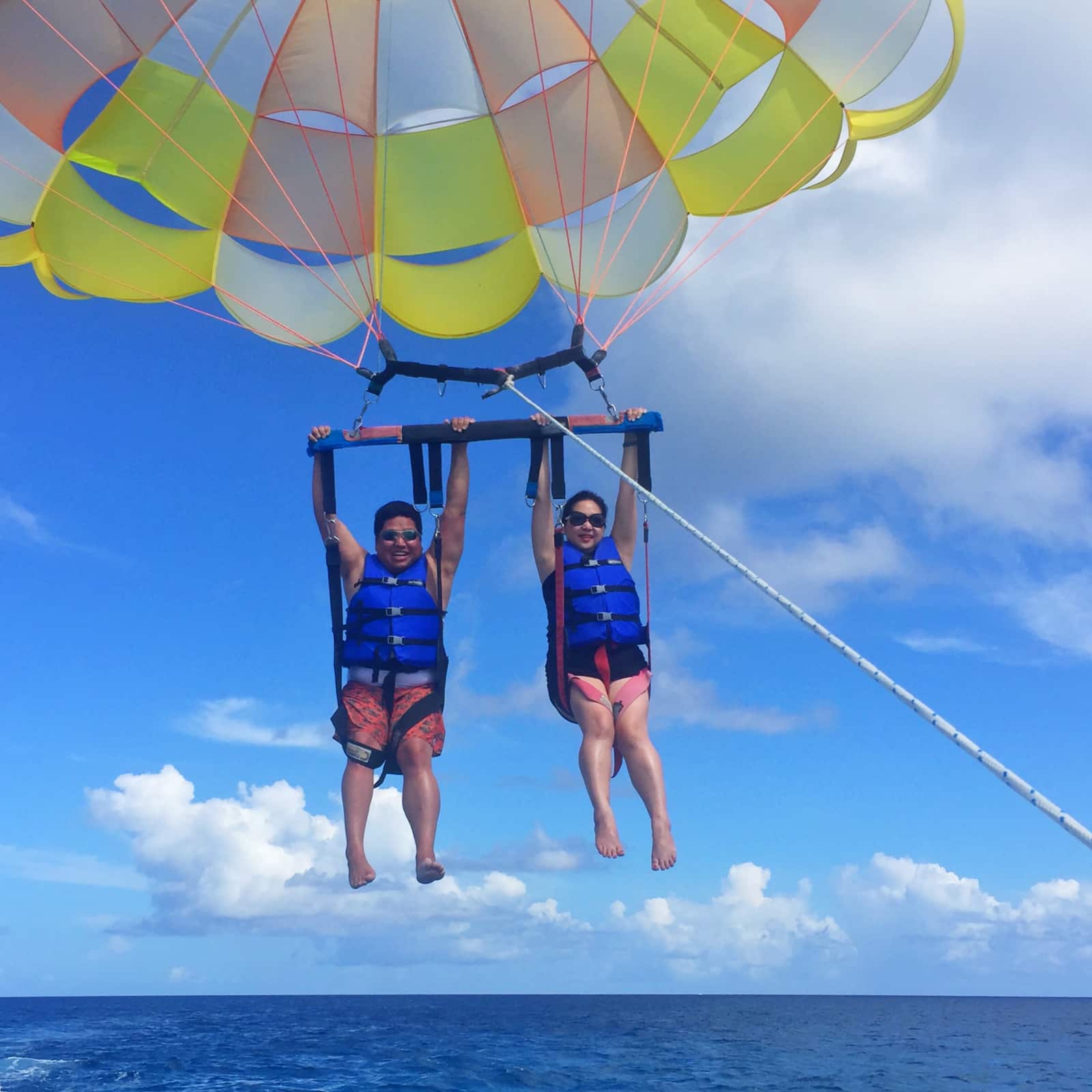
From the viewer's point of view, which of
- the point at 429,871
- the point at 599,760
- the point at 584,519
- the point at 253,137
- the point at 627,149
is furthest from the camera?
the point at 253,137

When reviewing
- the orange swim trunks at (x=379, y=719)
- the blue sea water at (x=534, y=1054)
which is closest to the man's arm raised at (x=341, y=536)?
the orange swim trunks at (x=379, y=719)

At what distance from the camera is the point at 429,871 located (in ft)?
19.5

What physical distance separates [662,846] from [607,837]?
0.30 metres

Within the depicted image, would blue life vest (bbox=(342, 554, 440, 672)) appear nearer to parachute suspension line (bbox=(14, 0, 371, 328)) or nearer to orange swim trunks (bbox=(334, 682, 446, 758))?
orange swim trunks (bbox=(334, 682, 446, 758))

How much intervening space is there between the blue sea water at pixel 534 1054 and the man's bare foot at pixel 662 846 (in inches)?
924

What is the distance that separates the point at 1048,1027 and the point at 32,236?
86823 millimetres

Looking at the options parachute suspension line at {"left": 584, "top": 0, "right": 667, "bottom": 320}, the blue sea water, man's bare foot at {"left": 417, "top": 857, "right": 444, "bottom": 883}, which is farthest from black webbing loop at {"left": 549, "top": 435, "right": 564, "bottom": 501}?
the blue sea water

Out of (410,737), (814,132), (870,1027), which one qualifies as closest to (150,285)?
(410,737)

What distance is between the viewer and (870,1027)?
232ft

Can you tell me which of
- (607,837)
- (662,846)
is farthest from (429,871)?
(662,846)

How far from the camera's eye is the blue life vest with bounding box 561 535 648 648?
6.61m

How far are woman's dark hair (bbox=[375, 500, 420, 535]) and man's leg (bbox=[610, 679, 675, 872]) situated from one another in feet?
5.59

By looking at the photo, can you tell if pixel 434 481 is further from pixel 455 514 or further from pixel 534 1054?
pixel 534 1054

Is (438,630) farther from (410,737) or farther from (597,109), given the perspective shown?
(597,109)
